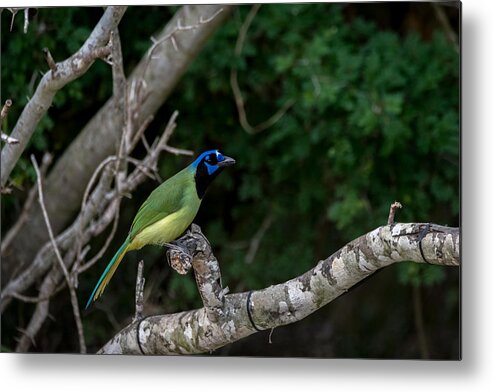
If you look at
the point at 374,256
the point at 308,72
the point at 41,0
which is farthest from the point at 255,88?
the point at 374,256

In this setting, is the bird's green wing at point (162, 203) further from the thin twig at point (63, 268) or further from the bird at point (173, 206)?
the thin twig at point (63, 268)

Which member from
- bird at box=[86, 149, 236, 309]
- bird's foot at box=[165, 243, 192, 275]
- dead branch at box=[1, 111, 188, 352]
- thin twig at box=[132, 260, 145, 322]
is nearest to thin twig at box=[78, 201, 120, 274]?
dead branch at box=[1, 111, 188, 352]

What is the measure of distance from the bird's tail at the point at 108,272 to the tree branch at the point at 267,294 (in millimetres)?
179

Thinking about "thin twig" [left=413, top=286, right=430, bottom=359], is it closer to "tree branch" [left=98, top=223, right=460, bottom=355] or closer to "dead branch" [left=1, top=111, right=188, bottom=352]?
"tree branch" [left=98, top=223, right=460, bottom=355]

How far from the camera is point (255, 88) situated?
3.91 meters

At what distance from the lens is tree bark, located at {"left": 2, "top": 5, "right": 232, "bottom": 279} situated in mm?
3578

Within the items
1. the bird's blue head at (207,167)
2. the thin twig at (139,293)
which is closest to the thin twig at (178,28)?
the bird's blue head at (207,167)

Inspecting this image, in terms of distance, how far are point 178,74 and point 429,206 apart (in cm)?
92

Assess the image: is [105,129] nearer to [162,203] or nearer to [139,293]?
[162,203]

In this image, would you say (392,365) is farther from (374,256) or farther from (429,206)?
(429,206)

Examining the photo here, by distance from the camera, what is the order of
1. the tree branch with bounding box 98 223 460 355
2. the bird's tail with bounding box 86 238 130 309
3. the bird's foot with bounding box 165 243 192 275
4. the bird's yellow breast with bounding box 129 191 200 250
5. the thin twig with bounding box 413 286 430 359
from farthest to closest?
the thin twig with bounding box 413 286 430 359, the bird's tail with bounding box 86 238 130 309, the bird's yellow breast with bounding box 129 191 200 250, the bird's foot with bounding box 165 243 192 275, the tree branch with bounding box 98 223 460 355

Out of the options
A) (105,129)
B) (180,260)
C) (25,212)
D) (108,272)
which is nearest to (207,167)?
(180,260)

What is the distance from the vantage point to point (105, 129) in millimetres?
3621

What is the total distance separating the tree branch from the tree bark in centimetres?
55
